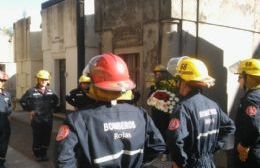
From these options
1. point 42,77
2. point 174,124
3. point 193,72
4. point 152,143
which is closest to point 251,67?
point 193,72

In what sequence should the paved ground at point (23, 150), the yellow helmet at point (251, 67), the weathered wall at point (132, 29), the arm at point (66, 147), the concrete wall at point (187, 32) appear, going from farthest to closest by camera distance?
1. the weathered wall at point (132, 29)
2. the concrete wall at point (187, 32)
3. the paved ground at point (23, 150)
4. the yellow helmet at point (251, 67)
5. the arm at point (66, 147)

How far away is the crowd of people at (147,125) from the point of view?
2322 millimetres

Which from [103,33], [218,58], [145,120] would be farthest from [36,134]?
[145,120]

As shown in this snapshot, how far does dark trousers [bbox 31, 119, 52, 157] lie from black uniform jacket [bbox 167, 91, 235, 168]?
4940 millimetres

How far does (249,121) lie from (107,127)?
86.3 inches

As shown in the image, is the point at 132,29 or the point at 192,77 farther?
the point at 132,29

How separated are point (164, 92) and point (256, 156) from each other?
262 cm

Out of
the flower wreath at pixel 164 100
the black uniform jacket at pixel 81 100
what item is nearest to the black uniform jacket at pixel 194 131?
the black uniform jacket at pixel 81 100

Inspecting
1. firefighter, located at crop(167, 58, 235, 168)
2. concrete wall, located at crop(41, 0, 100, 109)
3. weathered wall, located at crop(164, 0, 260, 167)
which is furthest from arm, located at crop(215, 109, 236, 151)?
concrete wall, located at crop(41, 0, 100, 109)

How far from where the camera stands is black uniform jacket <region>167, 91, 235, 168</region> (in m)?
3.19

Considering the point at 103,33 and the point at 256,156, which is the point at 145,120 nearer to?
the point at 256,156

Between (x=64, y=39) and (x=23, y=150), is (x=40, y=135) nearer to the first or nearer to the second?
(x=23, y=150)

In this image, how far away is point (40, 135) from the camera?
779 cm

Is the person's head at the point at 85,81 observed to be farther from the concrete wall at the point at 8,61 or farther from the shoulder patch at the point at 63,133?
the concrete wall at the point at 8,61
